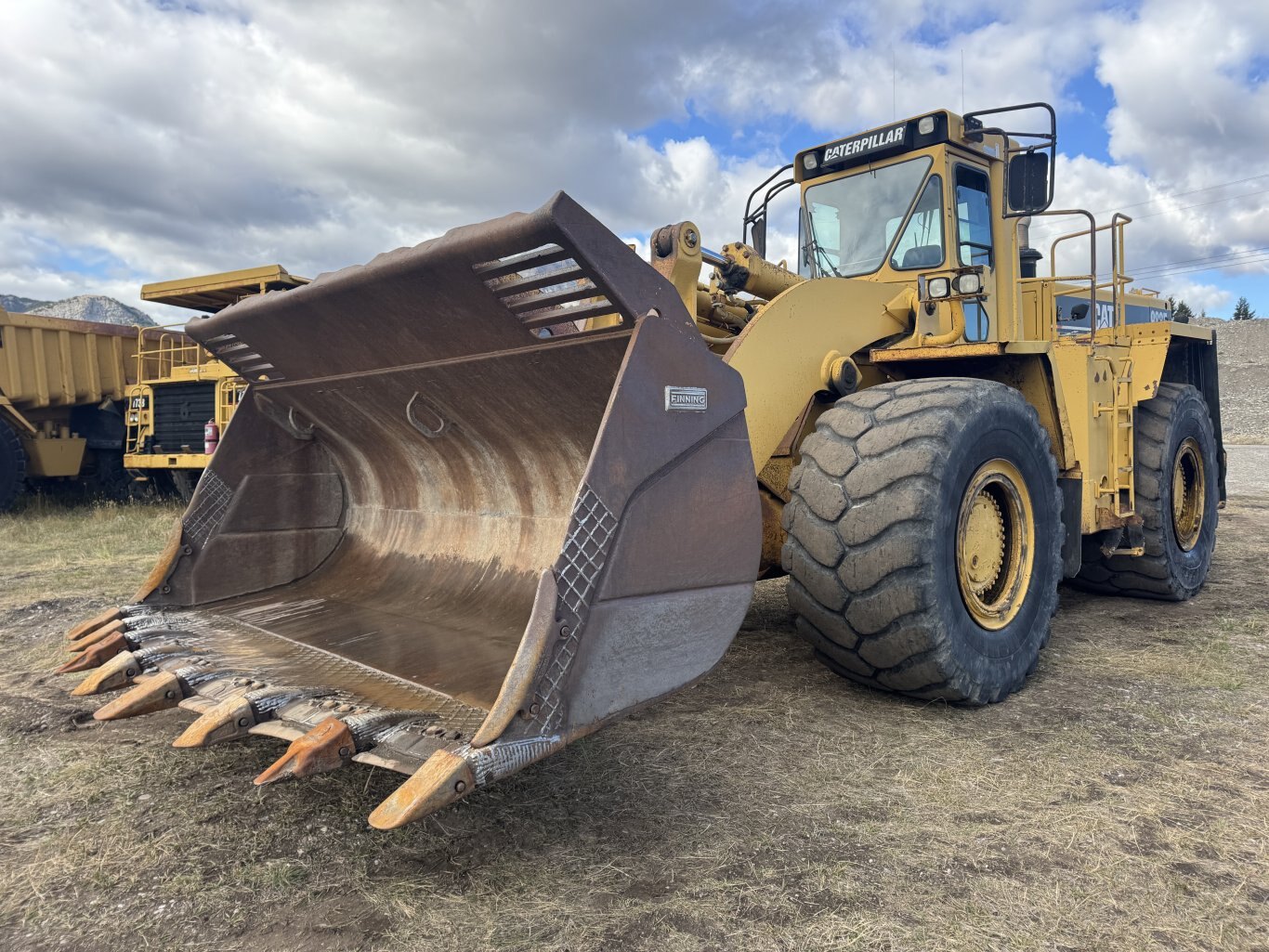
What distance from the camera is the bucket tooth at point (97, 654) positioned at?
293 cm

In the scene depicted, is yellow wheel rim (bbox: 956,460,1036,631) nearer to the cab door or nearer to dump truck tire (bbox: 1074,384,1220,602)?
the cab door

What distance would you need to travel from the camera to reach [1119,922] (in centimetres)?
217

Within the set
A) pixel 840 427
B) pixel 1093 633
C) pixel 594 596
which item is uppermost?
pixel 840 427

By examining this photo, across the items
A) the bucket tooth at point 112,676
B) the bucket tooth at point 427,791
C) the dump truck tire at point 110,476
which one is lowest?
the bucket tooth at point 427,791

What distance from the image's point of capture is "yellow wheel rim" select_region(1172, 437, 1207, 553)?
6418 millimetres

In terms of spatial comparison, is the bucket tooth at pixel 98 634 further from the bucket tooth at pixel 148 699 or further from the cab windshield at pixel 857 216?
the cab windshield at pixel 857 216

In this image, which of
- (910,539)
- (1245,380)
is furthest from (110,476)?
(1245,380)

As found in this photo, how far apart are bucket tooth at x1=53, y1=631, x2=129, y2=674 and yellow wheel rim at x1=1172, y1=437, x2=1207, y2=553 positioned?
255 inches

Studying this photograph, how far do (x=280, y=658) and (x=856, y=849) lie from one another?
6.41 feet

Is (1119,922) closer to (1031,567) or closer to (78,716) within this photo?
(1031,567)

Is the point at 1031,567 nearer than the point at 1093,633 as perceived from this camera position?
Yes

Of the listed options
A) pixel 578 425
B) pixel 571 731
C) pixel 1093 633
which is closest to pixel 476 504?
pixel 578 425

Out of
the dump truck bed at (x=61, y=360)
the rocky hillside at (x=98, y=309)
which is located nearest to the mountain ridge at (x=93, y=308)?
the rocky hillside at (x=98, y=309)

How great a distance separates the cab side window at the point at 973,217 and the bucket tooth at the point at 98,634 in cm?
425
